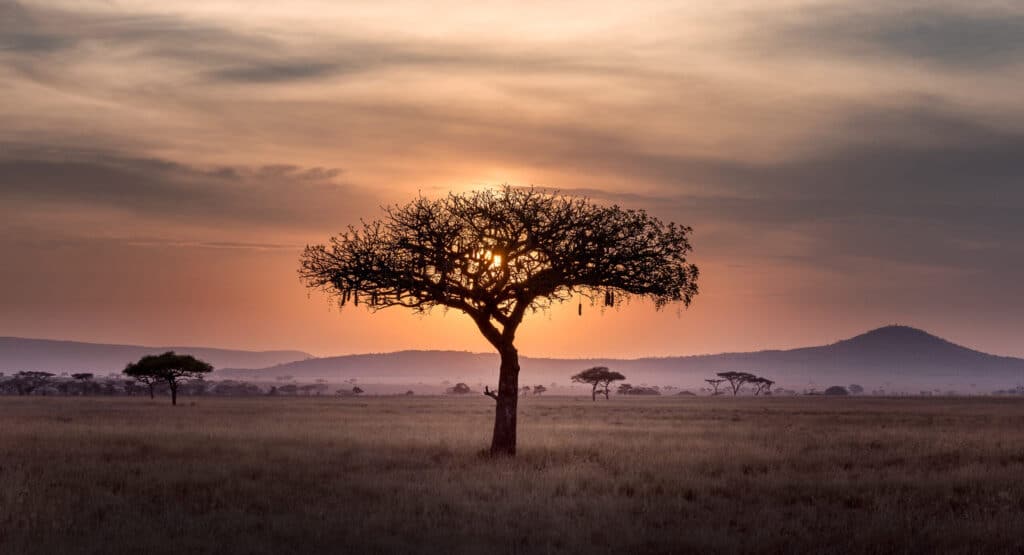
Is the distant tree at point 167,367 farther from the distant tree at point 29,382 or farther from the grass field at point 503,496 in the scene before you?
the distant tree at point 29,382

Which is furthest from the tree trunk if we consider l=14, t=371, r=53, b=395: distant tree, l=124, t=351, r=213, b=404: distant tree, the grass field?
l=14, t=371, r=53, b=395: distant tree

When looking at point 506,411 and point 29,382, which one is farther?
point 29,382

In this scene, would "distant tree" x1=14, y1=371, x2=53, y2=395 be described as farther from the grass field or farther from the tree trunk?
the tree trunk

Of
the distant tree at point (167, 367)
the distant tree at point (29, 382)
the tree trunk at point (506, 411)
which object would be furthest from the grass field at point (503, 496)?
the distant tree at point (29, 382)

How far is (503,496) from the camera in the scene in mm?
25547

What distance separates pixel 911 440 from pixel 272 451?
1135 inches

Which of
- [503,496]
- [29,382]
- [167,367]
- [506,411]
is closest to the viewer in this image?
[503,496]

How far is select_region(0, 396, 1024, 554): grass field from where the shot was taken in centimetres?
1966

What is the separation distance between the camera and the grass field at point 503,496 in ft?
64.5

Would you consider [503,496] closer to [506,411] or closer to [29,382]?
[506,411]

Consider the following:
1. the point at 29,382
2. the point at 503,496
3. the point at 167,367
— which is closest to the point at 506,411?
the point at 503,496

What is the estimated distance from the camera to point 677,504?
961 inches

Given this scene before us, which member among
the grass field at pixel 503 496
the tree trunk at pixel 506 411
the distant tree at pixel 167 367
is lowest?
the grass field at pixel 503 496

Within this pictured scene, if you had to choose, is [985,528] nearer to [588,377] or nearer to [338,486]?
[338,486]
